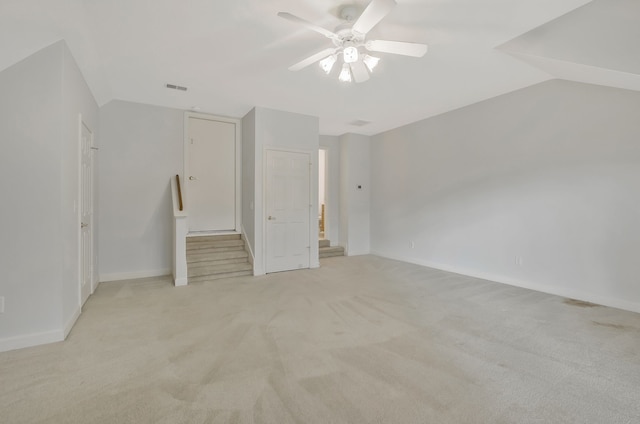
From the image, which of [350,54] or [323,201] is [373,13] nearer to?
[350,54]

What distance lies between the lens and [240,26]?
8.54ft

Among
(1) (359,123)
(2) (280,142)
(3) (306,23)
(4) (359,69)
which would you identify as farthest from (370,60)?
(1) (359,123)

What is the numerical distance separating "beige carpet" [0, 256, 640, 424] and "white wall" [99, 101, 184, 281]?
3.10 ft

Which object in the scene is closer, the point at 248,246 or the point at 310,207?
the point at 248,246

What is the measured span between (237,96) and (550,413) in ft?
15.5

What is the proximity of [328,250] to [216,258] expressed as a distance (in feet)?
8.48

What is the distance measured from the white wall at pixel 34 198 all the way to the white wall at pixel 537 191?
5361 mm

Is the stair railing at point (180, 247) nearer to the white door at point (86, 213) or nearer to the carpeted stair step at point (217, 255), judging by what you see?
the carpeted stair step at point (217, 255)

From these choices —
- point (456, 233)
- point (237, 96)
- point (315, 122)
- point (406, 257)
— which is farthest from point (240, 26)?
point (406, 257)

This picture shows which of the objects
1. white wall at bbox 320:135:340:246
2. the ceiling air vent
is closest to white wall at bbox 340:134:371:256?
white wall at bbox 320:135:340:246

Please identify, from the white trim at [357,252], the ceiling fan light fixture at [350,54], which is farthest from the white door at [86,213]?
the white trim at [357,252]

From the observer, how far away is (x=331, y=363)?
7.16 feet

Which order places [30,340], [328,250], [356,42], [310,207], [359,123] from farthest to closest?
[328,250] < [359,123] < [310,207] < [356,42] < [30,340]

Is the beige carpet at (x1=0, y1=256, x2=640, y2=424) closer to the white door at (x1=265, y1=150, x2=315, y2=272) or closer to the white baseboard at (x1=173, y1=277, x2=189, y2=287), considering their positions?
the white baseboard at (x1=173, y1=277, x2=189, y2=287)
